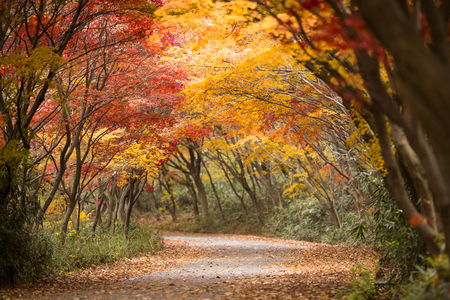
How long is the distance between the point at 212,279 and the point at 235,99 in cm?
449

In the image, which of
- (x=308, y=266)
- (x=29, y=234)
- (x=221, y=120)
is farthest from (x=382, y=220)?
(x=221, y=120)

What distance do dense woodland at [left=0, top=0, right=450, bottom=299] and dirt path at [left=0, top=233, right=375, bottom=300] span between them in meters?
0.69

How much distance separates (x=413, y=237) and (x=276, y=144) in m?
12.0

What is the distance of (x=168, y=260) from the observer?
458 inches

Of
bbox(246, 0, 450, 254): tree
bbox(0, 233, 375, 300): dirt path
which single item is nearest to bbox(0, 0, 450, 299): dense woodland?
bbox(246, 0, 450, 254): tree

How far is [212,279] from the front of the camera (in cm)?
771

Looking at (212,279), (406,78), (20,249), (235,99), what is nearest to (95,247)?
(20,249)

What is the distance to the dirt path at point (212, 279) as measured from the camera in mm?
6059

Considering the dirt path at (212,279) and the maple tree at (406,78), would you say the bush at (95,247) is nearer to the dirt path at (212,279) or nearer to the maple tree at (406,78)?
the dirt path at (212,279)

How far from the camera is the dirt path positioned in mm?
6059

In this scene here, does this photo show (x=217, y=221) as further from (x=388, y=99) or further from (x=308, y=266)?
(x=388, y=99)

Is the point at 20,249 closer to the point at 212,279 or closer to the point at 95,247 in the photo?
the point at 212,279

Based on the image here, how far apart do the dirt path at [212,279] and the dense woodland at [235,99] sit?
0.69 metres

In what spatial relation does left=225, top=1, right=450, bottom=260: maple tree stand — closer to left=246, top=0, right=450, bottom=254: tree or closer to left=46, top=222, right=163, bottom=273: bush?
left=246, top=0, right=450, bottom=254: tree
